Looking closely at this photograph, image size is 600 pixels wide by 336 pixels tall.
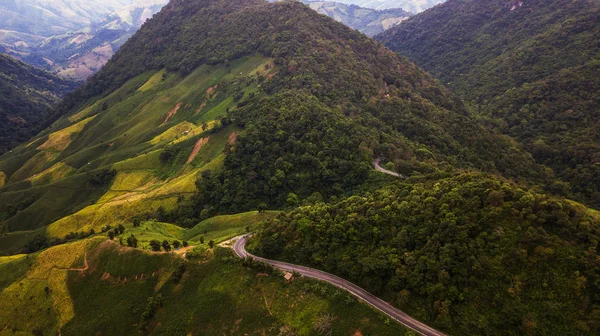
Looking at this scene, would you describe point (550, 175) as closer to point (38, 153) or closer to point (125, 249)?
point (125, 249)

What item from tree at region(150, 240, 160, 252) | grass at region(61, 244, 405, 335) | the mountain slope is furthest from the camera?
the mountain slope

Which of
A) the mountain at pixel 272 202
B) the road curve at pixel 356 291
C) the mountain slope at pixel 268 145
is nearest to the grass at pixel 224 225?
the mountain at pixel 272 202

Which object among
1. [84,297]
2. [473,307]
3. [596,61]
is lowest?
[84,297]

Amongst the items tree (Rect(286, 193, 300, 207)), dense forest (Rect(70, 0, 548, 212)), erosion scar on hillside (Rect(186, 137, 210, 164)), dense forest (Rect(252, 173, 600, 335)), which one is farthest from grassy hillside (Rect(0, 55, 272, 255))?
dense forest (Rect(252, 173, 600, 335))

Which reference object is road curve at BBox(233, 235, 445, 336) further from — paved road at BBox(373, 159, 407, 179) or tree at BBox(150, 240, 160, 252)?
paved road at BBox(373, 159, 407, 179)

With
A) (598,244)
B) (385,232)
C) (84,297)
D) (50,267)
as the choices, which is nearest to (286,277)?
(385,232)

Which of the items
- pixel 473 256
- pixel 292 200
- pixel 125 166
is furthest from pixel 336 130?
pixel 125 166

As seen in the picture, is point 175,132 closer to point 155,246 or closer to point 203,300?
point 155,246
